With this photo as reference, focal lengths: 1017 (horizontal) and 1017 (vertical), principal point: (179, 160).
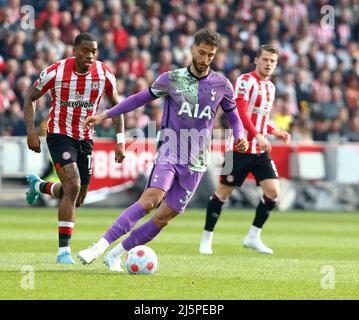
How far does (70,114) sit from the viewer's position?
10203 millimetres

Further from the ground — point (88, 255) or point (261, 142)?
point (261, 142)

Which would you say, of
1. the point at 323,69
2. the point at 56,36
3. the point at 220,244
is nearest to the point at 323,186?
the point at 323,69

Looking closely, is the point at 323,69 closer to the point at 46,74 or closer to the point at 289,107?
the point at 289,107

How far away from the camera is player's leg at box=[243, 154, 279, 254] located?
40.2 feet

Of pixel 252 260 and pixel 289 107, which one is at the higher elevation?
pixel 289 107

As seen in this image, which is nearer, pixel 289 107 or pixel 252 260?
pixel 252 260

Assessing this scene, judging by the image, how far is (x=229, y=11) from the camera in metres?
24.8

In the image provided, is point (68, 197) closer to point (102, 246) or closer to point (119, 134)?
point (119, 134)

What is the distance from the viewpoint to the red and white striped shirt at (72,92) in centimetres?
1018

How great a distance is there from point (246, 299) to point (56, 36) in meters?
14.1

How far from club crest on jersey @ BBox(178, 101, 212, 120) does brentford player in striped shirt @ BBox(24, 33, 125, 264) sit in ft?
3.10

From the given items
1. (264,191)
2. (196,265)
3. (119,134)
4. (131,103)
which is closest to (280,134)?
(264,191)

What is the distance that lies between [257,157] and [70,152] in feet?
9.87

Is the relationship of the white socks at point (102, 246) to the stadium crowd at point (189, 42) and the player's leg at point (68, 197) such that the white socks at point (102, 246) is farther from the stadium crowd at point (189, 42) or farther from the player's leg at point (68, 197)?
the stadium crowd at point (189, 42)
